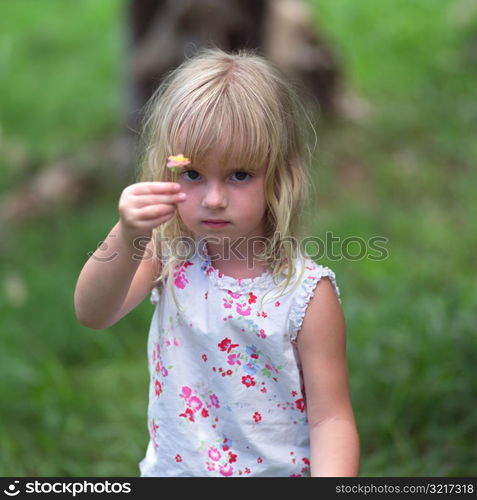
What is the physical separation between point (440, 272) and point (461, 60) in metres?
2.65

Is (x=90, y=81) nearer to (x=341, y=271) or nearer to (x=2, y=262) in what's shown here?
(x=2, y=262)

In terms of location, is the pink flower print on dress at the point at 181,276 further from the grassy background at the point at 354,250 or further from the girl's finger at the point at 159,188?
the grassy background at the point at 354,250

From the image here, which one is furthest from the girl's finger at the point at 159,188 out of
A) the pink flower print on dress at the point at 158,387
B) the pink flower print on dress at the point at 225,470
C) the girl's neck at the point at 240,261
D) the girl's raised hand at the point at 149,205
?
the pink flower print on dress at the point at 225,470

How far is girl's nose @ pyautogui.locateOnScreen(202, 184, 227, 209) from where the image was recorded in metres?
1.64

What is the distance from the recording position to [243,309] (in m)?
1.77

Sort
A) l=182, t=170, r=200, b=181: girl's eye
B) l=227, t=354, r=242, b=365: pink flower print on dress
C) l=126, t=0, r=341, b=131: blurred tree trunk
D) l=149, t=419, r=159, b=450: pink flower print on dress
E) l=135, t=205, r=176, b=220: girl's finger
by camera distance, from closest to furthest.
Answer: l=135, t=205, r=176, b=220: girl's finger, l=182, t=170, r=200, b=181: girl's eye, l=227, t=354, r=242, b=365: pink flower print on dress, l=149, t=419, r=159, b=450: pink flower print on dress, l=126, t=0, r=341, b=131: blurred tree trunk

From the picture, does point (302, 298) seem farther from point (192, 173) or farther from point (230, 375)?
point (192, 173)

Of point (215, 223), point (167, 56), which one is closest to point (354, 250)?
point (167, 56)

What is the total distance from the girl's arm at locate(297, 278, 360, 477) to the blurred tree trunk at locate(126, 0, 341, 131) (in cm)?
275

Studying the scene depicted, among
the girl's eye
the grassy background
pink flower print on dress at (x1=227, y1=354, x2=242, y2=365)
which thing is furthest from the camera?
the grassy background

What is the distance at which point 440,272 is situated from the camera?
416 centimetres

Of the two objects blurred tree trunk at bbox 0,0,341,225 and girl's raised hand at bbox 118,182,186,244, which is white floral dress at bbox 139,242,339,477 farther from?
blurred tree trunk at bbox 0,0,341,225

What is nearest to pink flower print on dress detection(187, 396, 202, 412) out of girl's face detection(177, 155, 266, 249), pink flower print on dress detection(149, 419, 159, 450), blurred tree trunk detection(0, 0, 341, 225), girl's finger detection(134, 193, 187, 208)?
pink flower print on dress detection(149, 419, 159, 450)
